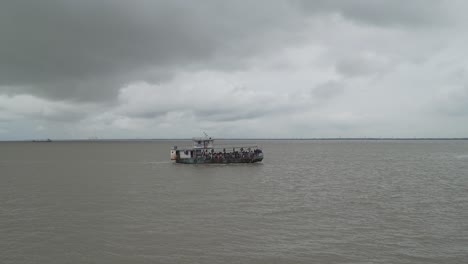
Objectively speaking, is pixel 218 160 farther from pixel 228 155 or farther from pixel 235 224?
pixel 235 224

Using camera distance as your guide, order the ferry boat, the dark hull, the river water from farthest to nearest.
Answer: the ferry boat → the dark hull → the river water

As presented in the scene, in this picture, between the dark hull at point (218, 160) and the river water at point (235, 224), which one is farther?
the dark hull at point (218, 160)

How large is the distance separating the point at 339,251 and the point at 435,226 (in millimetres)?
8293

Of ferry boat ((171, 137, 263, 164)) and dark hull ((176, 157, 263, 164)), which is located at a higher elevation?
ferry boat ((171, 137, 263, 164))

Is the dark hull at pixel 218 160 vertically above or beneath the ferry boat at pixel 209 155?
beneath

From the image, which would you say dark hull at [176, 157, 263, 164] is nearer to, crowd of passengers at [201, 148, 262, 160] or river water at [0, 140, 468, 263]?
crowd of passengers at [201, 148, 262, 160]

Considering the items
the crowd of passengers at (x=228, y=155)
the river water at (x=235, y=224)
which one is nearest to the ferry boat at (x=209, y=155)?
the crowd of passengers at (x=228, y=155)

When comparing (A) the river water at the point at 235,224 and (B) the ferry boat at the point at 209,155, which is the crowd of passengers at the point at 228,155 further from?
(A) the river water at the point at 235,224

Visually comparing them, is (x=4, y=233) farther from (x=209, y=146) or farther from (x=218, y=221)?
(x=209, y=146)

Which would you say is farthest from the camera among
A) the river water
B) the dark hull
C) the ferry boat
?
the ferry boat

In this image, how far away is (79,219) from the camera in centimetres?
2398

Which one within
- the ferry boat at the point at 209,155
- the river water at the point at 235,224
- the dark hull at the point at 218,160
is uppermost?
the ferry boat at the point at 209,155

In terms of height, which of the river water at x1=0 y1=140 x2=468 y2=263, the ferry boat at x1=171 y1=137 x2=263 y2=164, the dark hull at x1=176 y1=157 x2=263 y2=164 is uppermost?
the ferry boat at x1=171 y1=137 x2=263 y2=164

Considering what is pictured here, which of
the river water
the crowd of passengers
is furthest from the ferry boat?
the river water
